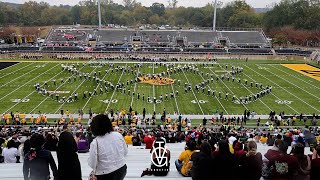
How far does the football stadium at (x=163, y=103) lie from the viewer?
4.59 metres

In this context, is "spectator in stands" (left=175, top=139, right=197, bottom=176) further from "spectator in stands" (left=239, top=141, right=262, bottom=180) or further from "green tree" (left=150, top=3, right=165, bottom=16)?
"green tree" (left=150, top=3, right=165, bottom=16)

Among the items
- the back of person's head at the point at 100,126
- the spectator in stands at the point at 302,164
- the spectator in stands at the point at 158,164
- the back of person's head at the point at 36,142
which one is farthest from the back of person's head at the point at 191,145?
the back of person's head at the point at 36,142

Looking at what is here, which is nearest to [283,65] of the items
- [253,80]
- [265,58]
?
[265,58]

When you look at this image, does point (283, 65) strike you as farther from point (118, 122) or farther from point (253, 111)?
point (118, 122)

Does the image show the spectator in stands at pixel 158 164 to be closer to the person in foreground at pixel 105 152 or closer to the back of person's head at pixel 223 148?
the back of person's head at pixel 223 148

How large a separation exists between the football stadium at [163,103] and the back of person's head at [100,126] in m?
0.01

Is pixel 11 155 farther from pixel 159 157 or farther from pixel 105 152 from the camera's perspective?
pixel 105 152

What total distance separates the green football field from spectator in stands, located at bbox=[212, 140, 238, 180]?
17.5m

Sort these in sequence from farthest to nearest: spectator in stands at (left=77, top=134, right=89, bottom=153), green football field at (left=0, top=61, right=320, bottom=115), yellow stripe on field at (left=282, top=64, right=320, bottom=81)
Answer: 1. yellow stripe on field at (left=282, top=64, right=320, bottom=81)
2. green football field at (left=0, top=61, right=320, bottom=115)
3. spectator in stands at (left=77, top=134, right=89, bottom=153)

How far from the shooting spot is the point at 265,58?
48.0m

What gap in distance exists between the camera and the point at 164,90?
27750mm

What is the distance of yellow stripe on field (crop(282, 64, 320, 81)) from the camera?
115 feet

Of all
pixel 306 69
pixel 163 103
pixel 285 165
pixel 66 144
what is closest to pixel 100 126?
pixel 66 144

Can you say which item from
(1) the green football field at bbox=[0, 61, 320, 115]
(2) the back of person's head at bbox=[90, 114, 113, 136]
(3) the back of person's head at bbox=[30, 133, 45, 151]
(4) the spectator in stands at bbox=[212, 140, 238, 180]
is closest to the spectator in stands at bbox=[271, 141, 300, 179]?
(4) the spectator in stands at bbox=[212, 140, 238, 180]
